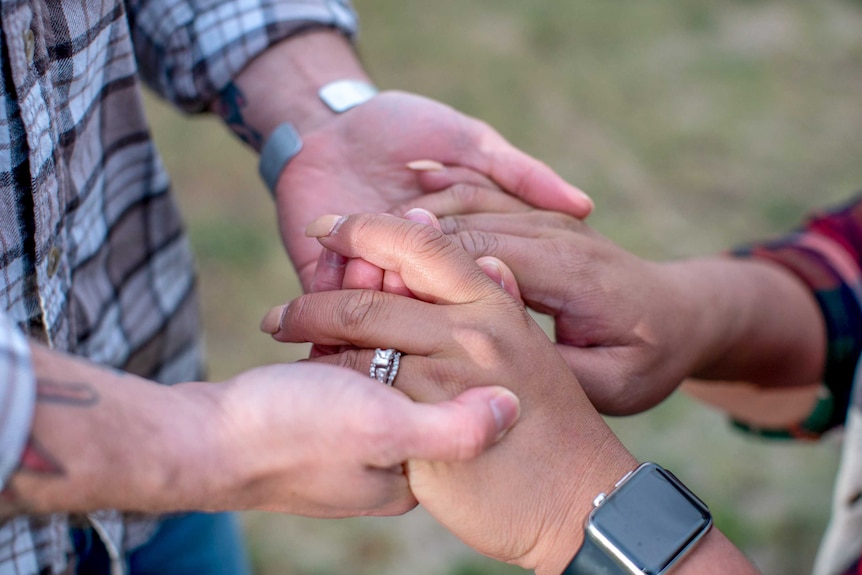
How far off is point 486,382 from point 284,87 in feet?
3.33

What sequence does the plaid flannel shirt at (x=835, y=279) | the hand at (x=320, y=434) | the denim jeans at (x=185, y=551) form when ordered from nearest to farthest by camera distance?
the hand at (x=320, y=434) < the denim jeans at (x=185, y=551) < the plaid flannel shirt at (x=835, y=279)

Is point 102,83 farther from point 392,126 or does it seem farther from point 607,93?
point 607,93

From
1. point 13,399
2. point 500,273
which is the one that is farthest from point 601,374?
point 13,399

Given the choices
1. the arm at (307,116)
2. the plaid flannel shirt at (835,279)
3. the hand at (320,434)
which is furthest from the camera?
the plaid flannel shirt at (835,279)

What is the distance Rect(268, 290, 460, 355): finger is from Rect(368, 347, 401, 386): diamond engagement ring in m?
0.02

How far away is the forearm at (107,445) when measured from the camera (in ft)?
2.99

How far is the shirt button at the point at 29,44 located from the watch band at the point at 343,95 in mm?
785

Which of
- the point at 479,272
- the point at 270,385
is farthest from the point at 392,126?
the point at 270,385

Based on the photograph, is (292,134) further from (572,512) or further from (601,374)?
(572,512)

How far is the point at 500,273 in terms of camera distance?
151cm

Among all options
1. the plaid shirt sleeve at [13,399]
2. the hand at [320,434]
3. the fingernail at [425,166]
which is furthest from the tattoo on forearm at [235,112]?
the plaid shirt sleeve at [13,399]

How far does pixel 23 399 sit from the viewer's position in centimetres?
87

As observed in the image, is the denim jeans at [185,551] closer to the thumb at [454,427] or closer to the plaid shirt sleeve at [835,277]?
the thumb at [454,427]

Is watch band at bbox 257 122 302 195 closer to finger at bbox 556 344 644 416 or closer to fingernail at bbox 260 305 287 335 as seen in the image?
fingernail at bbox 260 305 287 335
